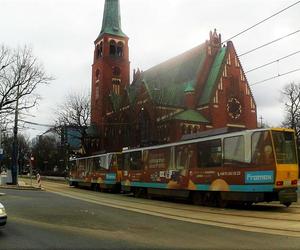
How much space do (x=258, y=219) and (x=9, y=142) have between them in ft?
278

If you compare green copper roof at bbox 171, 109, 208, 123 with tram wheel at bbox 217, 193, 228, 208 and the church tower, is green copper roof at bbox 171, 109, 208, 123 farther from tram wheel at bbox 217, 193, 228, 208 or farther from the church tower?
tram wheel at bbox 217, 193, 228, 208

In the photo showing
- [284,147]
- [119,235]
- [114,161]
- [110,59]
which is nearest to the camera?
[119,235]

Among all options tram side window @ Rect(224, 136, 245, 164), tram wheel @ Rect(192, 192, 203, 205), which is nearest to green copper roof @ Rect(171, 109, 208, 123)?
tram wheel @ Rect(192, 192, 203, 205)

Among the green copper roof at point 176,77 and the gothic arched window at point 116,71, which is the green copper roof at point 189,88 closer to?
the green copper roof at point 176,77

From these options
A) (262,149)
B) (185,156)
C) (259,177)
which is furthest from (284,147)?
(185,156)

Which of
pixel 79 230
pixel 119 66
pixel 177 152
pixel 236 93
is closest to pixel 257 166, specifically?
pixel 177 152

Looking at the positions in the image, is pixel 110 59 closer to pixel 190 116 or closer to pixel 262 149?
pixel 190 116

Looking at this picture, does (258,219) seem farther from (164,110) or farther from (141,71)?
(141,71)

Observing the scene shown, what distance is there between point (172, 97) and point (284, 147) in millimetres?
47584

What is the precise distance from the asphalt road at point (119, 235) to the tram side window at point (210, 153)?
6174 millimetres

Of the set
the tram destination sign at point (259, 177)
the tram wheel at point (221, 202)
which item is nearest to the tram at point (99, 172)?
the tram wheel at point (221, 202)

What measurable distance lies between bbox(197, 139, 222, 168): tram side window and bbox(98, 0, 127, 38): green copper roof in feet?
199

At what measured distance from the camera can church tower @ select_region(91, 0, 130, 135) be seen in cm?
8150

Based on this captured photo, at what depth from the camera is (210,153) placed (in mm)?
23203
